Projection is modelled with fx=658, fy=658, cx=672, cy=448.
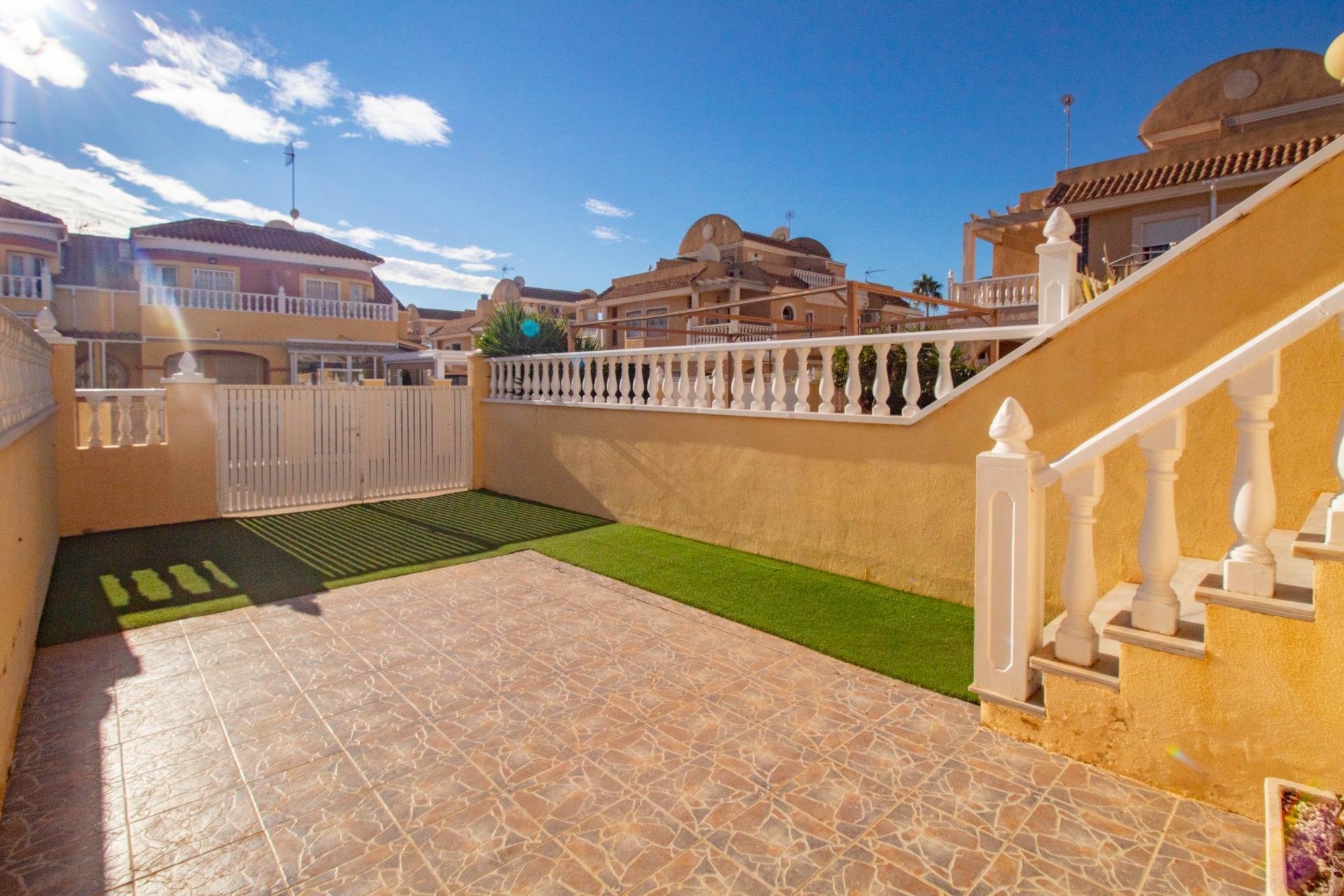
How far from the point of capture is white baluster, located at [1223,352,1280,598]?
2.41 meters

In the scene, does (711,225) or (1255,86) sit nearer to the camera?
(1255,86)

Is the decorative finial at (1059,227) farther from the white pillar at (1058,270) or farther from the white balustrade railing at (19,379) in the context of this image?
the white balustrade railing at (19,379)

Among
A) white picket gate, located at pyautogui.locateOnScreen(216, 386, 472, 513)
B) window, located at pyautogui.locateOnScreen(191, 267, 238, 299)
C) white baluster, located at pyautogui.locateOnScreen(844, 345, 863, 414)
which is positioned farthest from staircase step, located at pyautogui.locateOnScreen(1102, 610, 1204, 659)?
window, located at pyautogui.locateOnScreen(191, 267, 238, 299)

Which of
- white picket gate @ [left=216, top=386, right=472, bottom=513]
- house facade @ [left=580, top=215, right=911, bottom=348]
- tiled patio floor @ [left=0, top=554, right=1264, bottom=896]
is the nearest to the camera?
tiled patio floor @ [left=0, top=554, right=1264, bottom=896]

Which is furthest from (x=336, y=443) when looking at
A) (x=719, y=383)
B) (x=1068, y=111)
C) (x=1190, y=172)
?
(x=1068, y=111)

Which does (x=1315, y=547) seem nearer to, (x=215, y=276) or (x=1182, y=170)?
(x=1182, y=170)

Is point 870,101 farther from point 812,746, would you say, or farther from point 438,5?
point 812,746

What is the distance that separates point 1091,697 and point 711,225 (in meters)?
29.1

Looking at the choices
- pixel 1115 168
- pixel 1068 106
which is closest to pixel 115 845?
pixel 1115 168

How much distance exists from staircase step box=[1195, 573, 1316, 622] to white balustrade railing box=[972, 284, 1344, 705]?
0.12 feet

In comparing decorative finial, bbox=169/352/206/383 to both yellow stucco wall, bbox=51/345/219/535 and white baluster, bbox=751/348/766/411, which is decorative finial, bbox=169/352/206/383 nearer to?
yellow stucco wall, bbox=51/345/219/535

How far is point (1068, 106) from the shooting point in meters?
22.1

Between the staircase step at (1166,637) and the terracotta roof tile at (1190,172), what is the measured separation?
52.3 feet

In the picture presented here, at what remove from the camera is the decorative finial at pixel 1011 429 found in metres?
3.09
